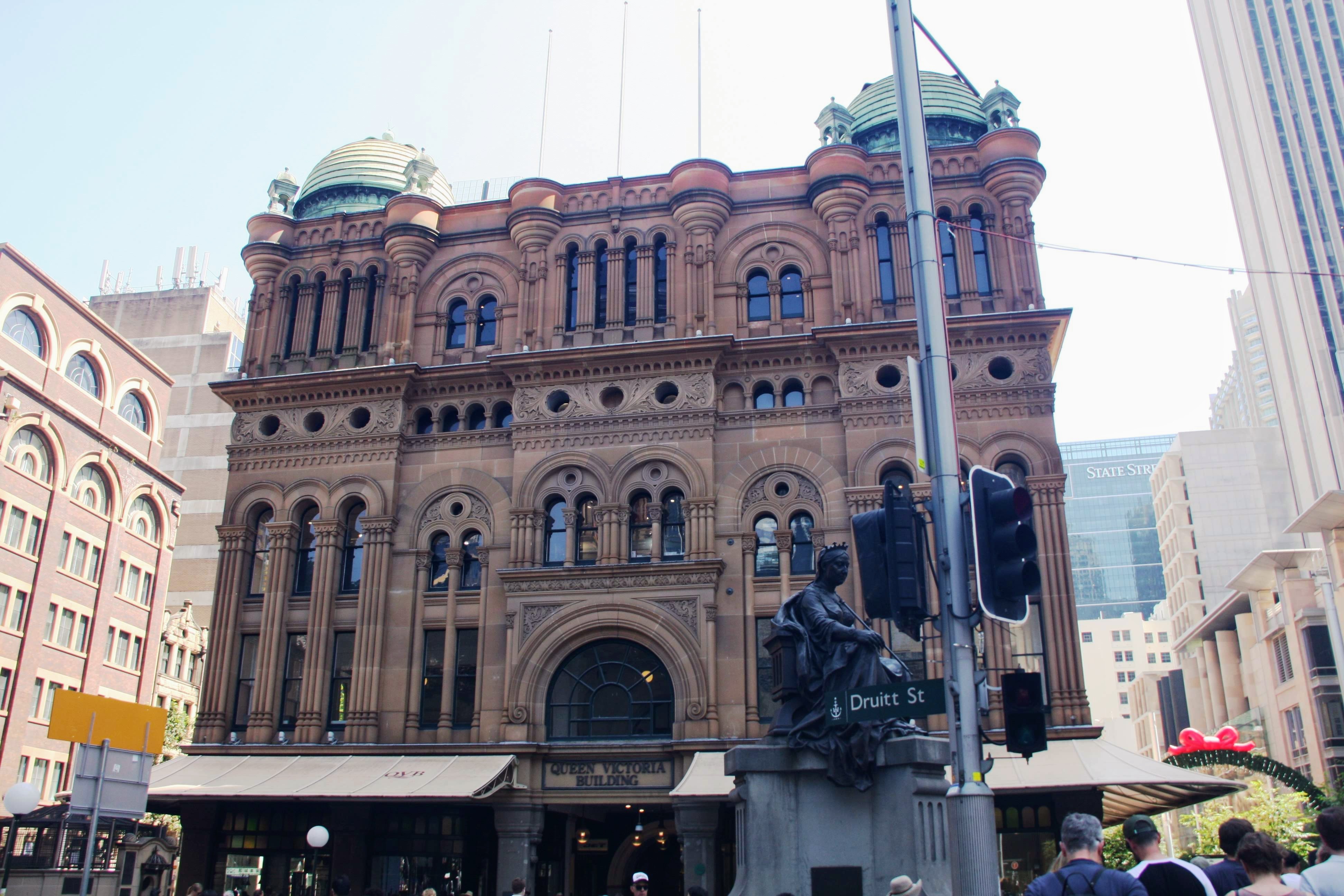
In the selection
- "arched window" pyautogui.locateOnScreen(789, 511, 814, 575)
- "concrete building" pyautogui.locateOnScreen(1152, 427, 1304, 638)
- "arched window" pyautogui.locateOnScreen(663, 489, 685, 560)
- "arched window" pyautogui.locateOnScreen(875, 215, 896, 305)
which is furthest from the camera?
"concrete building" pyautogui.locateOnScreen(1152, 427, 1304, 638)

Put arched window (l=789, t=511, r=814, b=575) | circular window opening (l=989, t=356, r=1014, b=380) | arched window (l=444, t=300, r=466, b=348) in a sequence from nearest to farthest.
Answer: arched window (l=789, t=511, r=814, b=575), circular window opening (l=989, t=356, r=1014, b=380), arched window (l=444, t=300, r=466, b=348)

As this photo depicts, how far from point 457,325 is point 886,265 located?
1255cm

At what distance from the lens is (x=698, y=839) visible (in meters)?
25.1

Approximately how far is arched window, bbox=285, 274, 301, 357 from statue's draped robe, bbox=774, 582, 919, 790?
24.3 metres

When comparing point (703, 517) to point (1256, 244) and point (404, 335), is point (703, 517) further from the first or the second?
point (1256, 244)

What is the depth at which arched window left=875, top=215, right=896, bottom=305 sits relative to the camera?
30328 mm

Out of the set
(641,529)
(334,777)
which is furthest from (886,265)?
(334,777)

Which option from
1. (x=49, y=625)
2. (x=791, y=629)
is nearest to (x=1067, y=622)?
(x=791, y=629)

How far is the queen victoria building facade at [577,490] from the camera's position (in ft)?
89.5

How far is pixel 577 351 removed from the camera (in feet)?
98.4

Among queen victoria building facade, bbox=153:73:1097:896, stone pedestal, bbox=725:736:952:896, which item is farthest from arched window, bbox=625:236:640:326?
stone pedestal, bbox=725:736:952:896

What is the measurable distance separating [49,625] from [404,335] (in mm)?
28247

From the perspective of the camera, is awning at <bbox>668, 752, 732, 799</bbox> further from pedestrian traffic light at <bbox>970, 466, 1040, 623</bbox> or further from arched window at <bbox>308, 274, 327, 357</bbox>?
arched window at <bbox>308, 274, 327, 357</bbox>

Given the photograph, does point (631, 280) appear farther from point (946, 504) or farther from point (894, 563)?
point (894, 563)
